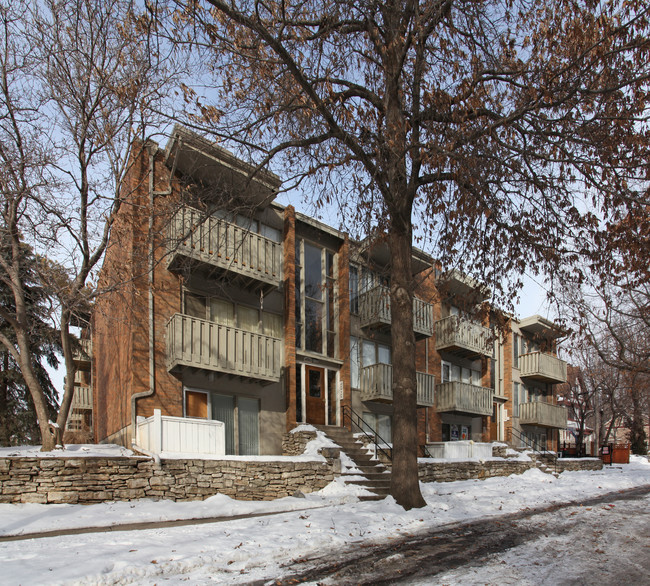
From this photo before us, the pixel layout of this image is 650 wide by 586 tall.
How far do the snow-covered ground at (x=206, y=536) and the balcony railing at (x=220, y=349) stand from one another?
357 cm

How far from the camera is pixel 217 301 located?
1548 centimetres

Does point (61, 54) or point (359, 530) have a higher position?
point (61, 54)

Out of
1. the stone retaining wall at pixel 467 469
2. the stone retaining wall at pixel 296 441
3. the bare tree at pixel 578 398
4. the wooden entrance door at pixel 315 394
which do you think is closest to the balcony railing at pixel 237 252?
the wooden entrance door at pixel 315 394

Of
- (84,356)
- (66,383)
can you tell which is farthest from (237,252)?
(84,356)

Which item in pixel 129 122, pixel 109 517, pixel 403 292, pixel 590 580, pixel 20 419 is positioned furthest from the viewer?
pixel 20 419

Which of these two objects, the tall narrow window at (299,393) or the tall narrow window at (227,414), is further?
the tall narrow window at (299,393)

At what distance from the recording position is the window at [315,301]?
18.1 m

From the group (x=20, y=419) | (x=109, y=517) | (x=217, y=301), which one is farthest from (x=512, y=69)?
(x=20, y=419)

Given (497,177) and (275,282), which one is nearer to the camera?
(497,177)

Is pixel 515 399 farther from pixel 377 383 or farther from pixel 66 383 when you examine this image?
pixel 66 383

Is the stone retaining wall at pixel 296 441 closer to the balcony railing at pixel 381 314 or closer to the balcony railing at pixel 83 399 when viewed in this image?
the balcony railing at pixel 381 314

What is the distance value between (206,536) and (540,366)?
2715 cm

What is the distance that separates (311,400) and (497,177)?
10.2m

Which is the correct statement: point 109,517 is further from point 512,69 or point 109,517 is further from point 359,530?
point 512,69
